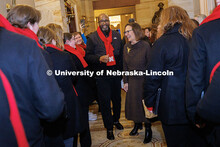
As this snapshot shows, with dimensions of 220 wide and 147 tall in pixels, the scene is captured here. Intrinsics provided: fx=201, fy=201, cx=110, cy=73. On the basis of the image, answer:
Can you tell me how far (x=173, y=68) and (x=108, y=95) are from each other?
1588 mm

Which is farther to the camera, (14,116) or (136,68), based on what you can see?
(136,68)

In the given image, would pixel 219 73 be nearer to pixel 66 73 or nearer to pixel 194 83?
pixel 194 83

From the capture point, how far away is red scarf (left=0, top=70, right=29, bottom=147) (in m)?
1.00

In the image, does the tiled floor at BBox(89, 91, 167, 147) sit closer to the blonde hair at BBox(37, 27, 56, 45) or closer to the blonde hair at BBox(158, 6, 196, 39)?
the blonde hair at BBox(158, 6, 196, 39)

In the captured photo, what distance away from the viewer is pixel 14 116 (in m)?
1.03

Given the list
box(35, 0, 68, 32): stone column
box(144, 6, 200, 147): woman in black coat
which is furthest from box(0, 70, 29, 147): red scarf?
box(35, 0, 68, 32): stone column

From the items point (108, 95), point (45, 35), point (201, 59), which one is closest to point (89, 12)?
point (108, 95)

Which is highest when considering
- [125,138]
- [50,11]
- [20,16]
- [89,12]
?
[89,12]

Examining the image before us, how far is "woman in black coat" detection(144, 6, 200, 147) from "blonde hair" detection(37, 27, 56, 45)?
100cm

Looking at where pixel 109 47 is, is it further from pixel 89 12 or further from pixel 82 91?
pixel 89 12

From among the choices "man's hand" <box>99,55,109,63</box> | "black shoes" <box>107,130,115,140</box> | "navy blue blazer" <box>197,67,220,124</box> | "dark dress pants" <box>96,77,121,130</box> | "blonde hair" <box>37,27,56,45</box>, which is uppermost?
"blonde hair" <box>37,27,56,45</box>

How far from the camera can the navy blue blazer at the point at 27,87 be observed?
102 centimetres

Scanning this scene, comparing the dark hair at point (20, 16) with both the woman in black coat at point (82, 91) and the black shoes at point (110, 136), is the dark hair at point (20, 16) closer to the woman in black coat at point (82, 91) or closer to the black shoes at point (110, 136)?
the woman in black coat at point (82, 91)

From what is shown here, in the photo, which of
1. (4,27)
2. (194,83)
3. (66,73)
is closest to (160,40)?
(194,83)
